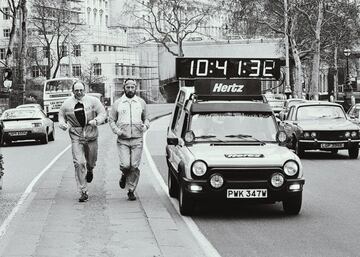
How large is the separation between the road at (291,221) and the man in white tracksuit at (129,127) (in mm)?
1045

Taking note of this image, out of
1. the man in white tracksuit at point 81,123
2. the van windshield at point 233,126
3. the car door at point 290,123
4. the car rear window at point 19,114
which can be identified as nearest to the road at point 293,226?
the van windshield at point 233,126

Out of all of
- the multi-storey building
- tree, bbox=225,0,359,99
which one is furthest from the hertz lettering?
the multi-storey building

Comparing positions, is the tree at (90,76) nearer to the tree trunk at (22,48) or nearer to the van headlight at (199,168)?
the tree trunk at (22,48)

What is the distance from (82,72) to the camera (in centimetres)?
10712

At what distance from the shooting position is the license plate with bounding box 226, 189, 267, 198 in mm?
11539

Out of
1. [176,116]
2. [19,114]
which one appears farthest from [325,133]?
[19,114]

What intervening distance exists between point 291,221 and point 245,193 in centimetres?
71

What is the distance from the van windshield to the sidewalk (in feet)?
4.24

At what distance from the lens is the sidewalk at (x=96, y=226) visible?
29.9 feet

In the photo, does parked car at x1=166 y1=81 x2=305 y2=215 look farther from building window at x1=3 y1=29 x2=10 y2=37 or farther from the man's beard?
building window at x1=3 y1=29 x2=10 y2=37

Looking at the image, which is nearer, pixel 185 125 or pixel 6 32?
pixel 185 125

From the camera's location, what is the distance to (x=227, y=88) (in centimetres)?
1364

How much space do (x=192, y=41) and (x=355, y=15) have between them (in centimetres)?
4526

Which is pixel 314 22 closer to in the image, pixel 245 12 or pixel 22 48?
pixel 245 12
